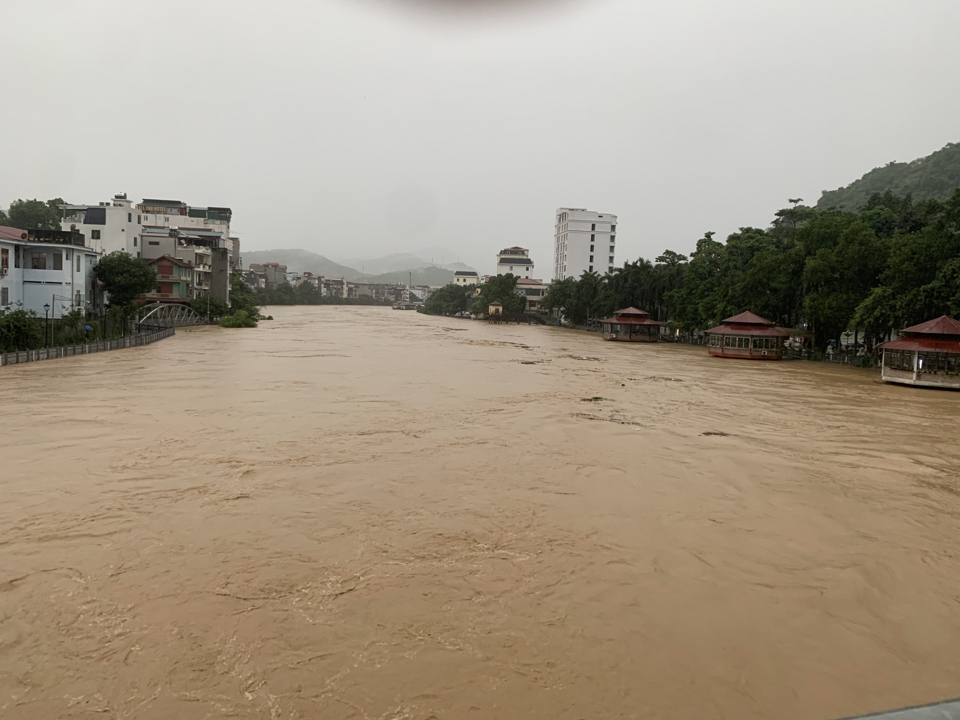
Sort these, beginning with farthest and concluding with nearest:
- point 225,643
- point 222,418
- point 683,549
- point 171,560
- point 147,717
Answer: point 222,418 < point 683,549 < point 171,560 < point 225,643 < point 147,717

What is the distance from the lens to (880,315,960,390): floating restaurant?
22625mm

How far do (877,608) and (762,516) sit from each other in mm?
2554

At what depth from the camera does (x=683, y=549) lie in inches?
300

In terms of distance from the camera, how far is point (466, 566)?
6.95 m

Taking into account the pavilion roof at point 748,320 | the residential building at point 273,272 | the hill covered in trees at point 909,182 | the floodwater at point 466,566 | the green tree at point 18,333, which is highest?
the hill covered in trees at point 909,182

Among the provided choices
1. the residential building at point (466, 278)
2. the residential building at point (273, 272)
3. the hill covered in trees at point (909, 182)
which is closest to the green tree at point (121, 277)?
the hill covered in trees at point (909, 182)

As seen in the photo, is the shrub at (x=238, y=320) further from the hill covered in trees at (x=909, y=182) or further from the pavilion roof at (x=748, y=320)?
the hill covered in trees at (x=909, y=182)

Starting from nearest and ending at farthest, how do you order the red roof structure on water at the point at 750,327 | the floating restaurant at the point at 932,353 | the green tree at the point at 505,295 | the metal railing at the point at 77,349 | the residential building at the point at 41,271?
the metal railing at the point at 77,349
the floating restaurant at the point at 932,353
the residential building at the point at 41,271
the red roof structure on water at the point at 750,327
the green tree at the point at 505,295

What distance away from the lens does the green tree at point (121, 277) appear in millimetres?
34906

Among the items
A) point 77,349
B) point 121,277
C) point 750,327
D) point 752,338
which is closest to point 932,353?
point 752,338

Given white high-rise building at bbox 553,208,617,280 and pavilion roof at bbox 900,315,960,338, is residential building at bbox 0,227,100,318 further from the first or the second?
white high-rise building at bbox 553,208,617,280

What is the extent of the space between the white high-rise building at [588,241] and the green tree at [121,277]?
6353 centimetres

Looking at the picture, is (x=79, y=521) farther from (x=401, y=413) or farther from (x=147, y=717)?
(x=401, y=413)

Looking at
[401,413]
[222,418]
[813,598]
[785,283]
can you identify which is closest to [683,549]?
[813,598]
